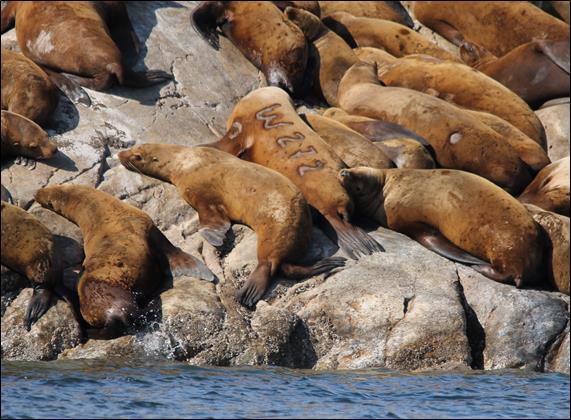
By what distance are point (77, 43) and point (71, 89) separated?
0.58 m

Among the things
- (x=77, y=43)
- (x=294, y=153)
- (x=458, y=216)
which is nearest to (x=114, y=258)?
(x=294, y=153)

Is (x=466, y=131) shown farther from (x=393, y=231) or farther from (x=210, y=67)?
(x=210, y=67)

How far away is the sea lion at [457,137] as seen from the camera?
1173cm

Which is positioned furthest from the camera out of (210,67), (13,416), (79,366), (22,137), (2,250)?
(210,67)

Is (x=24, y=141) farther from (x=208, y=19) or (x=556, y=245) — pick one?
(x=556, y=245)

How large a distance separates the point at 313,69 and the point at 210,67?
3.97 feet

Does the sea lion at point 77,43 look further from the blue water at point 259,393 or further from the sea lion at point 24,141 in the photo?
the blue water at point 259,393

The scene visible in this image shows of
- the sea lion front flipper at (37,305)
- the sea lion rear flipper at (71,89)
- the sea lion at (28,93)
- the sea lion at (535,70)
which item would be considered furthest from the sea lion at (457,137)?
the sea lion front flipper at (37,305)

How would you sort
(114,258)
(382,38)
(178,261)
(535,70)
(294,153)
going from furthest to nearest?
(382,38) < (535,70) < (294,153) < (178,261) < (114,258)

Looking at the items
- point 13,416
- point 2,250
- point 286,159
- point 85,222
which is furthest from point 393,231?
point 13,416

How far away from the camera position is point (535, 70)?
13914mm

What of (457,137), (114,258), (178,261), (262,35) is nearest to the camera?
(114,258)

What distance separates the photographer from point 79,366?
8.05 metres

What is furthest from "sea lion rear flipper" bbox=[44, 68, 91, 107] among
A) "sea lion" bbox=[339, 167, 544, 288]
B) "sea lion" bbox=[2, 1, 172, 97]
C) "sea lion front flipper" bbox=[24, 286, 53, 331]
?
"sea lion front flipper" bbox=[24, 286, 53, 331]
